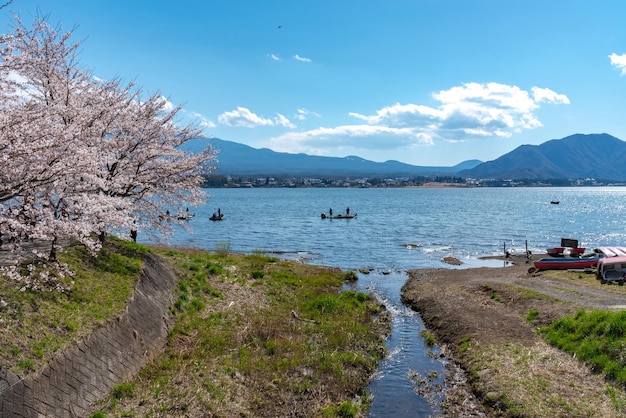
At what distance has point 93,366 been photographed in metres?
12.1

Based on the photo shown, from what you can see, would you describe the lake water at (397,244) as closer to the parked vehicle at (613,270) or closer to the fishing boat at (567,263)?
the fishing boat at (567,263)

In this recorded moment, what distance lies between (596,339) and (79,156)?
19682mm

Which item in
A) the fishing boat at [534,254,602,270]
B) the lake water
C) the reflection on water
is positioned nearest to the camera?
the reflection on water

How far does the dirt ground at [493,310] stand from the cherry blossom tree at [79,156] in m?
14.5

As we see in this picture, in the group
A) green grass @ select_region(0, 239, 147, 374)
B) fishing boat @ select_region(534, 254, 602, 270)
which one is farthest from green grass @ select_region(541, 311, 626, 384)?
fishing boat @ select_region(534, 254, 602, 270)

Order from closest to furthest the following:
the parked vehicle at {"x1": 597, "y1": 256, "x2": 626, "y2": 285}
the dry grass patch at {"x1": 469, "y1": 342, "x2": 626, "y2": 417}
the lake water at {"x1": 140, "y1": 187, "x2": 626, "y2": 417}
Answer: the dry grass patch at {"x1": 469, "y1": 342, "x2": 626, "y2": 417}, the lake water at {"x1": 140, "y1": 187, "x2": 626, "y2": 417}, the parked vehicle at {"x1": 597, "y1": 256, "x2": 626, "y2": 285}

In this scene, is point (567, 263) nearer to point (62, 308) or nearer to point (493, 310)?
point (493, 310)

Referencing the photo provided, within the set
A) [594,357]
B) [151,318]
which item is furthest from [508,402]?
[151,318]

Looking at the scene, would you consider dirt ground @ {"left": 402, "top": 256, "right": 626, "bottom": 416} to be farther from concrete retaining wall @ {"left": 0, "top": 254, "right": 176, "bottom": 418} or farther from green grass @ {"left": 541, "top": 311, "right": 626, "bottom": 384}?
concrete retaining wall @ {"left": 0, "top": 254, "right": 176, "bottom": 418}

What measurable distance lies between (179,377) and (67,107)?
11.5 metres

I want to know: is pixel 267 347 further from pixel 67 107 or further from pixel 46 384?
pixel 67 107

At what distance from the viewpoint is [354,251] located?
176 feet

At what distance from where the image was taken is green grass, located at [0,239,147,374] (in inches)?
418

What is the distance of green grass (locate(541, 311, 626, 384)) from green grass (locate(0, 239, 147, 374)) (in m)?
17.3
